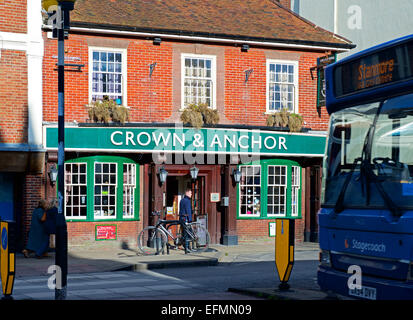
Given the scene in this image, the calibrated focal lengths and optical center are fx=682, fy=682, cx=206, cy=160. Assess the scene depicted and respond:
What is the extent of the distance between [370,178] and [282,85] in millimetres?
14358

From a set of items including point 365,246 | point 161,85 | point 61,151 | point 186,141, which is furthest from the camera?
point 161,85

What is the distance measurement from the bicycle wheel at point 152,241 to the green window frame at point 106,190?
0.82 meters

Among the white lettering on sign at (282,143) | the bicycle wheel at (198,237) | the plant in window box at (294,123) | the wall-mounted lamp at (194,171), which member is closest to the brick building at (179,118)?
the white lettering on sign at (282,143)

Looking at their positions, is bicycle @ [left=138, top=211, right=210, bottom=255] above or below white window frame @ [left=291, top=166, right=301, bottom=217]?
below

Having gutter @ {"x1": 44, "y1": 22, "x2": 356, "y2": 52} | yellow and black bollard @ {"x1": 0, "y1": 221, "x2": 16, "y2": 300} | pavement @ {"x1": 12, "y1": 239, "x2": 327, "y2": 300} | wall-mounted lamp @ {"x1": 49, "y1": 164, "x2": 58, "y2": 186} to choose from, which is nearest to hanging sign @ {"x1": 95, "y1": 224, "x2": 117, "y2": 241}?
pavement @ {"x1": 12, "y1": 239, "x2": 327, "y2": 300}

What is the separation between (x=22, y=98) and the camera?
61.3 feet

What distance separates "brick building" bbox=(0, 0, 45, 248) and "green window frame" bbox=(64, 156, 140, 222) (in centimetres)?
104

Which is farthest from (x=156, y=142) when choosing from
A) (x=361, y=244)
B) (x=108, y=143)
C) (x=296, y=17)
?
(x=361, y=244)

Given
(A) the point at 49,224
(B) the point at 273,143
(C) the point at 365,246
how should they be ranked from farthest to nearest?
(B) the point at 273,143
(A) the point at 49,224
(C) the point at 365,246

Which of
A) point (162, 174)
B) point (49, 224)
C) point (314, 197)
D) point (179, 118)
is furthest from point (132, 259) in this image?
point (314, 197)

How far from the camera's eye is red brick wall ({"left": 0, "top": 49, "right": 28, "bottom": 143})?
60.4 ft

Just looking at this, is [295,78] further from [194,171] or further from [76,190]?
[76,190]

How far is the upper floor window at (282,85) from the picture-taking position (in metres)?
21.7

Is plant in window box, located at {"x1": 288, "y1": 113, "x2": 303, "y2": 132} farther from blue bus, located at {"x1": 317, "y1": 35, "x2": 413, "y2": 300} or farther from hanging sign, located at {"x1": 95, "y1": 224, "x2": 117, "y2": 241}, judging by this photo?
blue bus, located at {"x1": 317, "y1": 35, "x2": 413, "y2": 300}
